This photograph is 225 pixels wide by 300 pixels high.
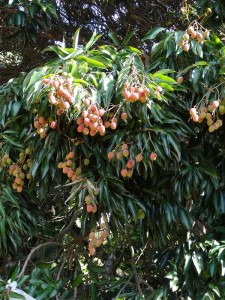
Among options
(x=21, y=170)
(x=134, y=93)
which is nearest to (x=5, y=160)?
(x=21, y=170)

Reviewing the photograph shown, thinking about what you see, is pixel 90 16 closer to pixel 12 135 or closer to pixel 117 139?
pixel 12 135

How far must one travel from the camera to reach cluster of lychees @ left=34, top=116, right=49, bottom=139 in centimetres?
170

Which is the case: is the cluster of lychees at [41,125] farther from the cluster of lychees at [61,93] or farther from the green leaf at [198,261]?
the green leaf at [198,261]

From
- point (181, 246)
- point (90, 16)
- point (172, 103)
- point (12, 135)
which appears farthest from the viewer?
point (90, 16)

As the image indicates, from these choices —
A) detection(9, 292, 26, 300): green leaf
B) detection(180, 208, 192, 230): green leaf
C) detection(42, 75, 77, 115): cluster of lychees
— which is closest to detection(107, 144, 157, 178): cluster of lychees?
detection(42, 75, 77, 115): cluster of lychees

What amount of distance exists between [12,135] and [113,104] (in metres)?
0.50

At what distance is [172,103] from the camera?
180 centimetres

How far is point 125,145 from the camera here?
165 cm

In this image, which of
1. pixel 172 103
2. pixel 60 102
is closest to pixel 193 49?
pixel 172 103

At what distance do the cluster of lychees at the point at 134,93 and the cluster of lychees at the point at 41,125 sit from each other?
325mm

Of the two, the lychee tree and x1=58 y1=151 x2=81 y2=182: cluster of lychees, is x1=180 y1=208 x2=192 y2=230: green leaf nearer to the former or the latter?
the lychee tree

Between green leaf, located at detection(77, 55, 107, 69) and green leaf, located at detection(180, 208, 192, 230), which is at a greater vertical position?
green leaf, located at detection(77, 55, 107, 69)

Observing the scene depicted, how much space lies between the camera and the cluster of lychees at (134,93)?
153 centimetres

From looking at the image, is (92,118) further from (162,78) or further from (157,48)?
(157,48)
